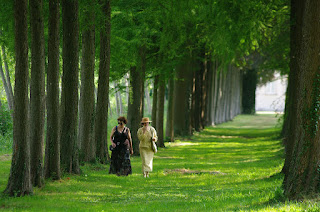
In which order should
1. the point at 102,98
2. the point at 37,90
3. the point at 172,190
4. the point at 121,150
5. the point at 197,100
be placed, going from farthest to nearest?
the point at 197,100
the point at 102,98
the point at 121,150
the point at 172,190
the point at 37,90

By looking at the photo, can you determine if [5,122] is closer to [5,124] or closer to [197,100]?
[5,124]

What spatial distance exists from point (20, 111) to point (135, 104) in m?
11.6

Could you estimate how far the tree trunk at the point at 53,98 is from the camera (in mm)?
12852

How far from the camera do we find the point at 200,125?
41.2 metres

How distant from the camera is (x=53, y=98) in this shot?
13.0 metres

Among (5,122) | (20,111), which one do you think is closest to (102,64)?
(20,111)

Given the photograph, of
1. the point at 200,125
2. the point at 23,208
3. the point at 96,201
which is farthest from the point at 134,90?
the point at 200,125

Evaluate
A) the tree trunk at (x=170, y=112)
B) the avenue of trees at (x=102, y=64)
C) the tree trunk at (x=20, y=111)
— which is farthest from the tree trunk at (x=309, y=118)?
the tree trunk at (x=170, y=112)

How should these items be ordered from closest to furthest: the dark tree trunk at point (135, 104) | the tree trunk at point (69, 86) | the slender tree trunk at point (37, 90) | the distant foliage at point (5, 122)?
the slender tree trunk at point (37, 90), the tree trunk at point (69, 86), the dark tree trunk at point (135, 104), the distant foliage at point (5, 122)

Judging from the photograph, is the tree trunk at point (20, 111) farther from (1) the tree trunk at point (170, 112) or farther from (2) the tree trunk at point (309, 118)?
(1) the tree trunk at point (170, 112)

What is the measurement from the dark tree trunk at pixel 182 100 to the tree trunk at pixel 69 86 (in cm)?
1730

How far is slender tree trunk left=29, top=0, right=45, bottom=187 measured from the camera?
11641 millimetres

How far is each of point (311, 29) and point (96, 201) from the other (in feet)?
17.4

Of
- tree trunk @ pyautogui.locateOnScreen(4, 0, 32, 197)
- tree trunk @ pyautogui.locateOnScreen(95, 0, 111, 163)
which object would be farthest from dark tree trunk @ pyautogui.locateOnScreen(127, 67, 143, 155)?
tree trunk @ pyautogui.locateOnScreen(4, 0, 32, 197)
